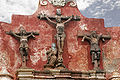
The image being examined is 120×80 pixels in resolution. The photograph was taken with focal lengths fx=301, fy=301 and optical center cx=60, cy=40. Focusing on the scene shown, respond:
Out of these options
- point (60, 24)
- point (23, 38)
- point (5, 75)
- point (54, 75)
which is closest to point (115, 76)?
point (54, 75)

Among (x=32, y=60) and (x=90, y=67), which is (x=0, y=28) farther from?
(x=90, y=67)

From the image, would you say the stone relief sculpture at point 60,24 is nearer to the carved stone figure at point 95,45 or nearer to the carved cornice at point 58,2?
the carved cornice at point 58,2

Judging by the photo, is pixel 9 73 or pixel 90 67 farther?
pixel 90 67

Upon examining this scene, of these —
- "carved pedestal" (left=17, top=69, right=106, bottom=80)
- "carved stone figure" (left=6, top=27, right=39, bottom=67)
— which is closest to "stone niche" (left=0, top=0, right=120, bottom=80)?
"carved pedestal" (left=17, top=69, right=106, bottom=80)

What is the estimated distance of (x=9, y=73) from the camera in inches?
493

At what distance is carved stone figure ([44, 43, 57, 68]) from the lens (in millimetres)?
13078

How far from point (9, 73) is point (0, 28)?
7.12ft

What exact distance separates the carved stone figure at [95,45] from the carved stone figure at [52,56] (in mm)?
1527

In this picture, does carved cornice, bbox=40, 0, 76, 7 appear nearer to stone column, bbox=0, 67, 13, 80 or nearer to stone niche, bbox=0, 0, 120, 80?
stone niche, bbox=0, 0, 120, 80

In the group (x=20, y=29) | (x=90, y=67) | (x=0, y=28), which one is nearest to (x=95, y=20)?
(x=90, y=67)

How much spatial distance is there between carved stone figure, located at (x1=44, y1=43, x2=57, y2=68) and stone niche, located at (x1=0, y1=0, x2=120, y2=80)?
0.22m

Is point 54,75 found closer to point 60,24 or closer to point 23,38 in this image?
point 23,38

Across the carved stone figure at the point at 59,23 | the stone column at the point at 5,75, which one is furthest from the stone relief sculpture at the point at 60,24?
the stone column at the point at 5,75

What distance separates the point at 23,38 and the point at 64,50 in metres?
1.95
